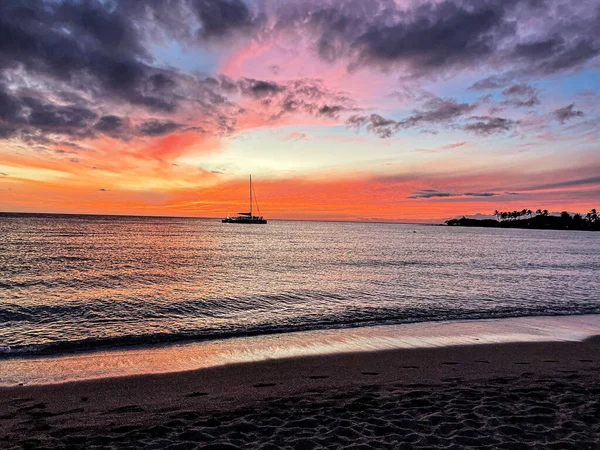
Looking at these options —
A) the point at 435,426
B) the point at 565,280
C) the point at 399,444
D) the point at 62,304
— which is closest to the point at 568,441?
the point at 435,426

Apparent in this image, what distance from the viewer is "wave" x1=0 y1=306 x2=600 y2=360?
12.2 metres

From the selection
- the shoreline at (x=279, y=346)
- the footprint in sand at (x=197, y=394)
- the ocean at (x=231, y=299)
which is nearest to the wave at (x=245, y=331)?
the ocean at (x=231, y=299)

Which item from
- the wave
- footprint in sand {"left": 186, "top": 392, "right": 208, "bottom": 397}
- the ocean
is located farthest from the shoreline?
footprint in sand {"left": 186, "top": 392, "right": 208, "bottom": 397}

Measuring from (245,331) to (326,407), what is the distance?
25.7ft

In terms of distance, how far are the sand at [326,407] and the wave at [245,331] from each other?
371 centimetres

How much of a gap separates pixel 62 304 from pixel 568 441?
2059 centimetres

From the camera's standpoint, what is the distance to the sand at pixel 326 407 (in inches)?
234

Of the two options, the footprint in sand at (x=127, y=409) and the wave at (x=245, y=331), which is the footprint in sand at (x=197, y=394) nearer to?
the footprint in sand at (x=127, y=409)

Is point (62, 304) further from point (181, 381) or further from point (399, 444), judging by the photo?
point (399, 444)

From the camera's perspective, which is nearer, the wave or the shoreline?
the shoreline

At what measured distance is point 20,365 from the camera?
1056cm

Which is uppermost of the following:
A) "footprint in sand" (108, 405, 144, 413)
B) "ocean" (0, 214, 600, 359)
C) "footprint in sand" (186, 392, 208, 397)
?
"footprint in sand" (108, 405, 144, 413)

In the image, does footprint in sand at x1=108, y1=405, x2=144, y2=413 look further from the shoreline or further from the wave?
the wave

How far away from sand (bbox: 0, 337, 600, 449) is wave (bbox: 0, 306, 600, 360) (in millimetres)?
3707
